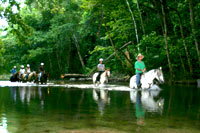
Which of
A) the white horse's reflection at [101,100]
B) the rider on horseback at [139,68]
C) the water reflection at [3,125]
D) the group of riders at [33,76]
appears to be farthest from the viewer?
the group of riders at [33,76]

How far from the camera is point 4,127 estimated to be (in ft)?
19.8

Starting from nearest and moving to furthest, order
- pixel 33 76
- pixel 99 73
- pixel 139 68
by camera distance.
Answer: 1. pixel 139 68
2. pixel 99 73
3. pixel 33 76

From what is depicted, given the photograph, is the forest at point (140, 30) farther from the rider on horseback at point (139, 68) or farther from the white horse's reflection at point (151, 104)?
the white horse's reflection at point (151, 104)

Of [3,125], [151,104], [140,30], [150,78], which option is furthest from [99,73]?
[3,125]

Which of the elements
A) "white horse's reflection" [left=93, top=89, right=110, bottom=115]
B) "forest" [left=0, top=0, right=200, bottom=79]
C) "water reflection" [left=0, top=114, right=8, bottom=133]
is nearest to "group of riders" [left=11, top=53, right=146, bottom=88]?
"forest" [left=0, top=0, right=200, bottom=79]

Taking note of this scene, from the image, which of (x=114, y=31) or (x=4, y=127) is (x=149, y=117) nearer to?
(x=4, y=127)

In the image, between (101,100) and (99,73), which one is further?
(99,73)

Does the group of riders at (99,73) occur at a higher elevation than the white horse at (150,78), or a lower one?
higher

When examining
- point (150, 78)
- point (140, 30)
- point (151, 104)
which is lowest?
point (151, 104)

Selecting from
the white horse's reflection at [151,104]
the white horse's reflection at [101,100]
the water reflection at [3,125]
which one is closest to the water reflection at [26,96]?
the white horse's reflection at [101,100]

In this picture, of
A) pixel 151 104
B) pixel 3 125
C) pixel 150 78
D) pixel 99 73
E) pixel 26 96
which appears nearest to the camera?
pixel 3 125

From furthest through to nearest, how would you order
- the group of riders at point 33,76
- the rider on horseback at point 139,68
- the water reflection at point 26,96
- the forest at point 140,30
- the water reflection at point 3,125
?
the group of riders at point 33,76 < the forest at point 140,30 < the rider on horseback at point 139,68 < the water reflection at point 26,96 < the water reflection at point 3,125

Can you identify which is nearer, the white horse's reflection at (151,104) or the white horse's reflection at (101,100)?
the white horse's reflection at (151,104)

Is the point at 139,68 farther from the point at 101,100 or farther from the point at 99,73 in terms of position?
the point at 101,100
